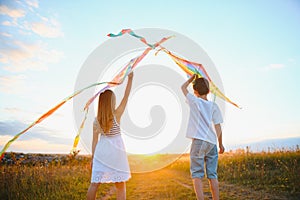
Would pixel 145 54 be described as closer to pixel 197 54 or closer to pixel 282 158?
pixel 197 54

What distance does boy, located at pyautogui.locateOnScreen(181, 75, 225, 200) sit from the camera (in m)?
4.22

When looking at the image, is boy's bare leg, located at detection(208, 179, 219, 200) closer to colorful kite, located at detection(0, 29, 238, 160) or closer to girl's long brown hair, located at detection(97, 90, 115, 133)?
girl's long brown hair, located at detection(97, 90, 115, 133)

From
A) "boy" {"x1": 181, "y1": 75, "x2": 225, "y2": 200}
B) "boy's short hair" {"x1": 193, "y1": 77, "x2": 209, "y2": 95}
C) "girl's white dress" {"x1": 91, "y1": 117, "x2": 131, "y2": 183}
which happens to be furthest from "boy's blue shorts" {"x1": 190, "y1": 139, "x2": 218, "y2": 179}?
"girl's white dress" {"x1": 91, "y1": 117, "x2": 131, "y2": 183}

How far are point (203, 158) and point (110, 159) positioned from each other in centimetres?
150

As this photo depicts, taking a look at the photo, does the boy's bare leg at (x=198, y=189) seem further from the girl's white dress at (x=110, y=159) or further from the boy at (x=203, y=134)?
the girl's white dress at (x=110, y=159)

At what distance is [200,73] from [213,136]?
5.49ft

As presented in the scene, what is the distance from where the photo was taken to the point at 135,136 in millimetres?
8203

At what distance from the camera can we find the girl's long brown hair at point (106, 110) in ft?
13.1

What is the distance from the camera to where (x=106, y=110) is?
158 inches

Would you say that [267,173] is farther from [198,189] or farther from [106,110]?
[106,110]

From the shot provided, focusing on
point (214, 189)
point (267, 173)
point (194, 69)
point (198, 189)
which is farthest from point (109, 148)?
point (267, 173)

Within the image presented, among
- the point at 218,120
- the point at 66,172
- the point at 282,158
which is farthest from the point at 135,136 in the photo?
the point at 282,158

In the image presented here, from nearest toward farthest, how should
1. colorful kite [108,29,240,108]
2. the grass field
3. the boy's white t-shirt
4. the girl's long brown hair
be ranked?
the girl's long brown hair < the boy's white t-shirt < colorful kite [108,29,240,108] < the grass field

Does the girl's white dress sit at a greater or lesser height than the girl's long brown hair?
lesser
